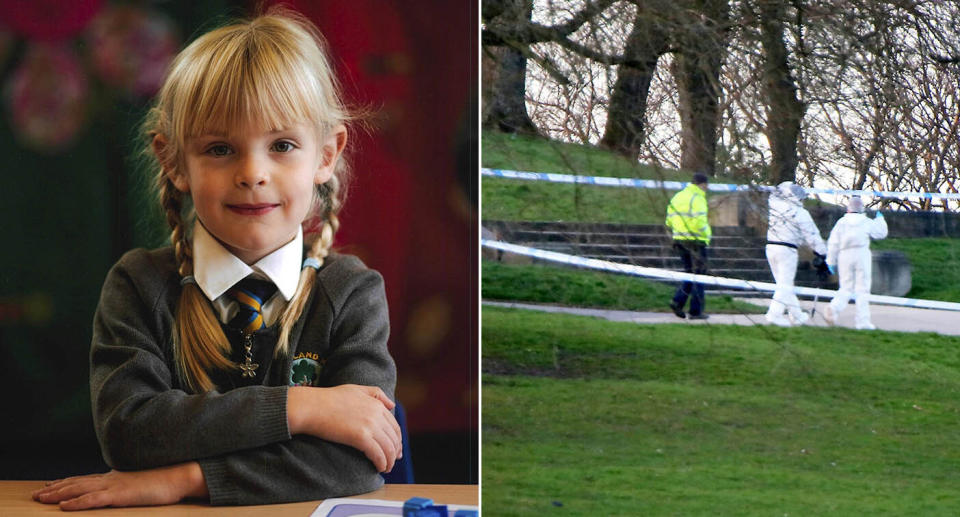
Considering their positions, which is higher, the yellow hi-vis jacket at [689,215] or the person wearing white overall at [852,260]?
the yellow hi-vis jacket at [689,215]

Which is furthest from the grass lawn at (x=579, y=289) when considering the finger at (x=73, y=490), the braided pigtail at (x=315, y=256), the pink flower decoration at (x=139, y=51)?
the finger at (x=73, y=490)

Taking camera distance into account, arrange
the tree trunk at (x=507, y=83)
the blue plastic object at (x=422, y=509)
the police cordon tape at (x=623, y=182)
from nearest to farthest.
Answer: the blue plastic object at (x=422, y=509) < the tree trunk at (x=507, y=83) < the police cordon tape at (x=623, y=182)

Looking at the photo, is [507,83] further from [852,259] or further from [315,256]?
[315,256]

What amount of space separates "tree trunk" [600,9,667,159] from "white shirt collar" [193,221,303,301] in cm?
218

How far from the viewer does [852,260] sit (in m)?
5.18

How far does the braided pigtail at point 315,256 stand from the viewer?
3.39 meters

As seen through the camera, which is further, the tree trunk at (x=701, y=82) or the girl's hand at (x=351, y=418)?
the tree trunk at (x=701, y=82)

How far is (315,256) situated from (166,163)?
53 centimetres

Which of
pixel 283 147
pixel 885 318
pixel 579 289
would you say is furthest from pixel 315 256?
pixel 885 318

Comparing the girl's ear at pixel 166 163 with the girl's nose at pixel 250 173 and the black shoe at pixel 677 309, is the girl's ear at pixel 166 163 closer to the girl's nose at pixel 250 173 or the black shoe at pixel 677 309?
the girl's nose at pixel 250 173

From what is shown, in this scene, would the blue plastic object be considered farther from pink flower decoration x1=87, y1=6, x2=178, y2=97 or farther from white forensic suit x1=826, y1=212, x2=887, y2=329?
white forensic suit x1=826, y1=212, x2=887, y2=329

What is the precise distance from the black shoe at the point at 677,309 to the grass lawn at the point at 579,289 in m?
0.03

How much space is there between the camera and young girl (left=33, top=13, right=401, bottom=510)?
10.8 ft

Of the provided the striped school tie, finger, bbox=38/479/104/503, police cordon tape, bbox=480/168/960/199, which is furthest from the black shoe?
finger, bbox=38/479/104/503
